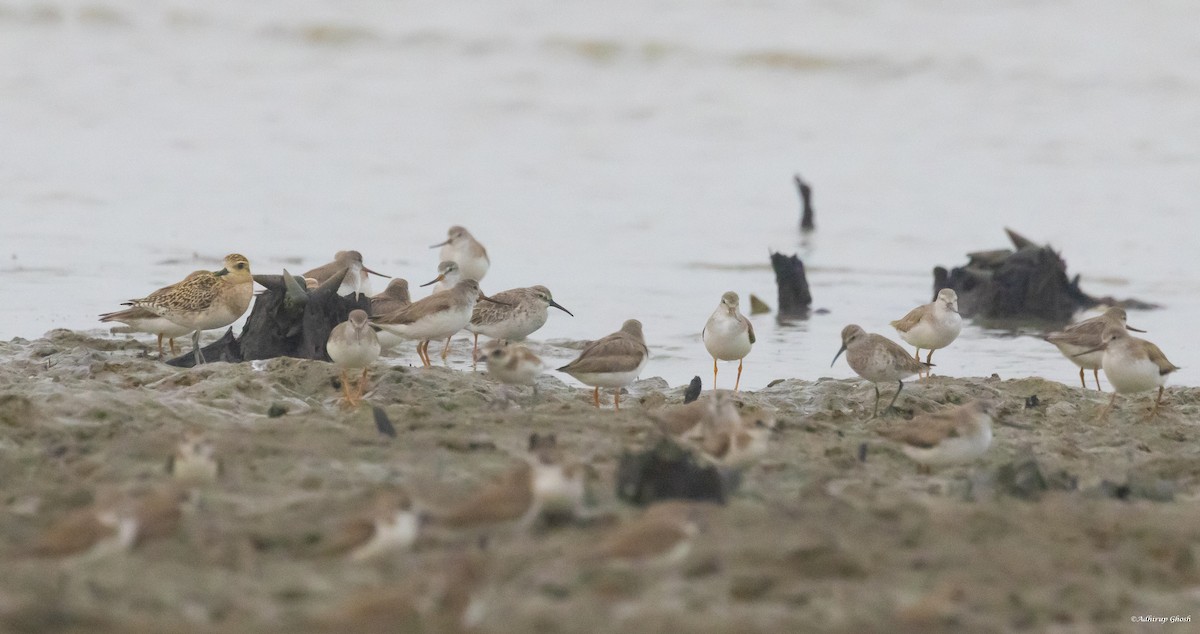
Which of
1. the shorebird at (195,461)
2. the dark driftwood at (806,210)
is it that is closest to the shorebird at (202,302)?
the shorebird at (195,461)

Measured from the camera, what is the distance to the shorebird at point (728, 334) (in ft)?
36.1

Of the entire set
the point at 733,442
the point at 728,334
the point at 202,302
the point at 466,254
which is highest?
the point at 466,254

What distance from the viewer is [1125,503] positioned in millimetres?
7594

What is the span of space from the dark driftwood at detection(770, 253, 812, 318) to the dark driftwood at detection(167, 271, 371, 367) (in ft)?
Answer: 15.5

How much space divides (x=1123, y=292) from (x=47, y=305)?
10198 millimetres

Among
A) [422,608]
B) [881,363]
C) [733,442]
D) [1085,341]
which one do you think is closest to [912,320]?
[1085,341]

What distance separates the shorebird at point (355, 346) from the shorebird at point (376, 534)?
141 inches

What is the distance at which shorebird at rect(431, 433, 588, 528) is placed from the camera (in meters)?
6.15

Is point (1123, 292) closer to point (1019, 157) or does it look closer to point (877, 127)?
point (1019, 157)

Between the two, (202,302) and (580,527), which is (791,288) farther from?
(580,527)

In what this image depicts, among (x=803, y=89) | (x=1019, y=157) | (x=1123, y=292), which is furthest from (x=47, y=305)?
(x=803, y=89)

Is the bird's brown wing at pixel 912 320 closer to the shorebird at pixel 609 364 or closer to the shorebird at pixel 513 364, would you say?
the shorebird at pixel 609 364

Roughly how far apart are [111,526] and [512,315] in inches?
247

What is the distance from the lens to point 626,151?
78.6ft
